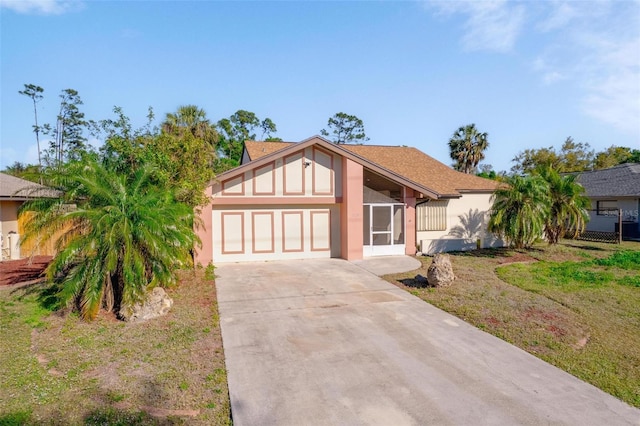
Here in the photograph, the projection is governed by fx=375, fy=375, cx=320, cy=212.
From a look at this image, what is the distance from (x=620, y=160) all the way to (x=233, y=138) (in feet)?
161

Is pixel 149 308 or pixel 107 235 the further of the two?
pixel 149 308

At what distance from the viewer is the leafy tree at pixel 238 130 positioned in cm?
5025

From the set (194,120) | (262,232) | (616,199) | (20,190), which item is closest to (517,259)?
(262,232)

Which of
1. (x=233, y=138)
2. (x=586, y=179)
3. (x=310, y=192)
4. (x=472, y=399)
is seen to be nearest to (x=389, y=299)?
(x=472, y=399)

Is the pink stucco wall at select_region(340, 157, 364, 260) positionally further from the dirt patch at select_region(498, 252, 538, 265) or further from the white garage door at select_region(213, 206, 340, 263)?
the dirt patch at select_region(498, 252, 538, 265)

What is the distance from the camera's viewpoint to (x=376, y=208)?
1716 cm

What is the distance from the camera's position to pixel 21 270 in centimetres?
1366

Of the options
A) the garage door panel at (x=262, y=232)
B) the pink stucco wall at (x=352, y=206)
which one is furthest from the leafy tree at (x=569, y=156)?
the garage door panel at (x=262, y=232)

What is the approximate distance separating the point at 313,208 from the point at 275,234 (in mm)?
2028

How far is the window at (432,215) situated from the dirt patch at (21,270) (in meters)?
15.4

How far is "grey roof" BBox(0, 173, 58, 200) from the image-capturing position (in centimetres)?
957

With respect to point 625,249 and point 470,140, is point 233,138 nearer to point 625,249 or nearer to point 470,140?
point 470,140

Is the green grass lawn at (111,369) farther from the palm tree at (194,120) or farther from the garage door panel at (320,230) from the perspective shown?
the palm tree at (194,120)

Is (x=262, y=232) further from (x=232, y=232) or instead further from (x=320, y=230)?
(x=320, y=230)
